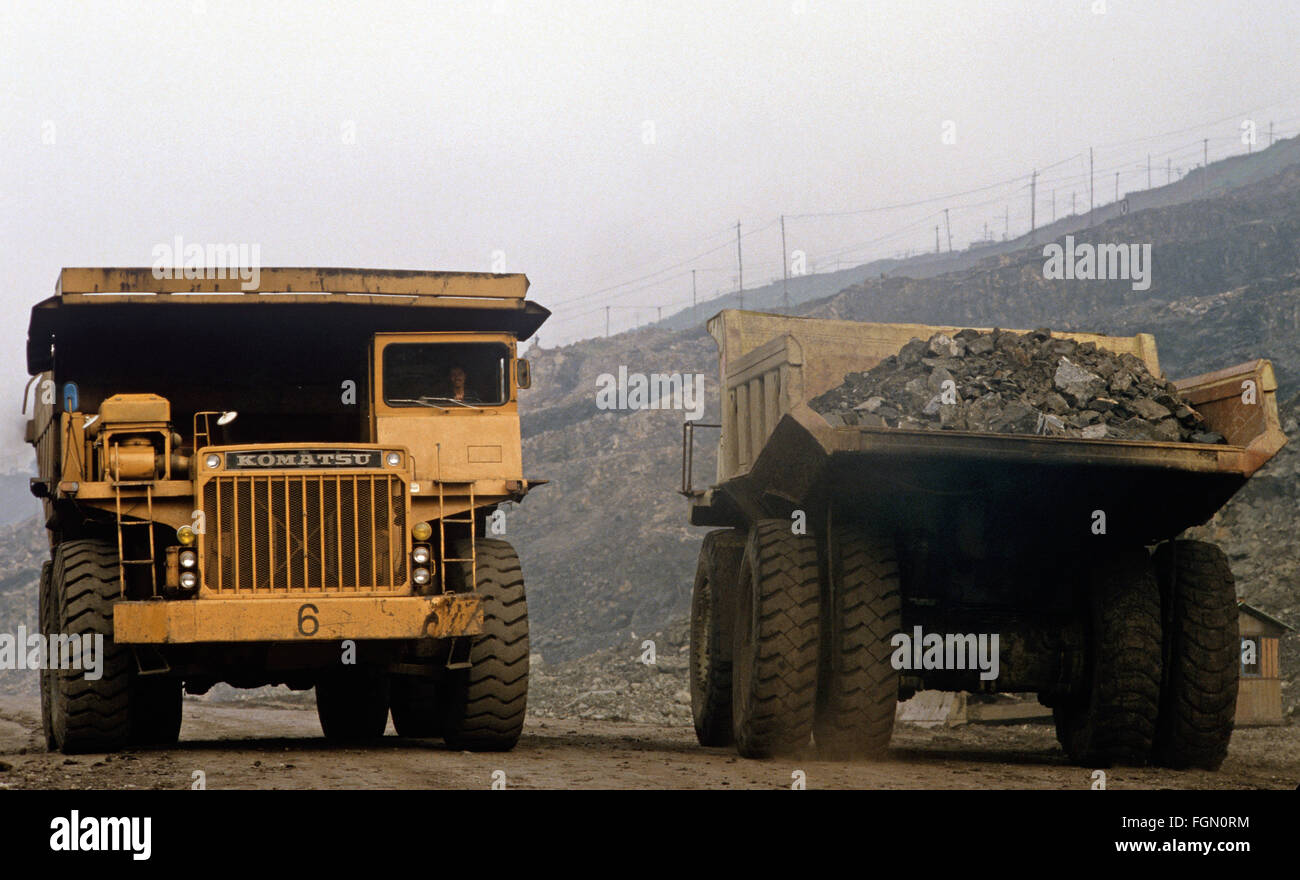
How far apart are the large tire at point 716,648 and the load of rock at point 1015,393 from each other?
2124mm

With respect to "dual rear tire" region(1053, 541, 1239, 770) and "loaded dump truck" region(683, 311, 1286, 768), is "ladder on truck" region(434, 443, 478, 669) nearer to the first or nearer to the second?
"loaded dump truck" region(683, 311, 1286, 768)

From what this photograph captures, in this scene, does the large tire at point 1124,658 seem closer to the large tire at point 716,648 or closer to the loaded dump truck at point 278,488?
the large tire at point 716,648

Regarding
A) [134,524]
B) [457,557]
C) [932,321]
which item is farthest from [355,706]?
[932,321]

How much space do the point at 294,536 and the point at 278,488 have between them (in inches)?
12.2

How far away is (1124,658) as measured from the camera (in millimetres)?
9555

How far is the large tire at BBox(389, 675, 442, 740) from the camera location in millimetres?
12125

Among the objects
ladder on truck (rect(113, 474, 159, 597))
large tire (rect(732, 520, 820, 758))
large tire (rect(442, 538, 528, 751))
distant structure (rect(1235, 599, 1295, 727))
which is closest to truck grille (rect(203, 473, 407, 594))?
ladder on truck (rect(113, 474, 159, 597))

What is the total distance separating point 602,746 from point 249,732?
17.6ft

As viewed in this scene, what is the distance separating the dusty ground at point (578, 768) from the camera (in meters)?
7.89

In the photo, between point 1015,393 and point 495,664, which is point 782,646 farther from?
point 1015,393

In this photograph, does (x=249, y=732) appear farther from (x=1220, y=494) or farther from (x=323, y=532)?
(x=1220, y=494)

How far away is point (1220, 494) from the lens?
920cm

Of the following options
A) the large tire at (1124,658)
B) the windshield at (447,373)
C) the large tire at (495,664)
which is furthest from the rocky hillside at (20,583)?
the large tire at (1124,658)

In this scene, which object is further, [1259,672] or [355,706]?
[1259,672]
